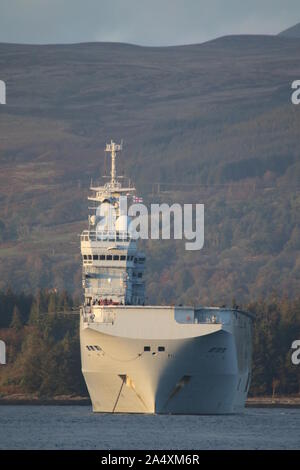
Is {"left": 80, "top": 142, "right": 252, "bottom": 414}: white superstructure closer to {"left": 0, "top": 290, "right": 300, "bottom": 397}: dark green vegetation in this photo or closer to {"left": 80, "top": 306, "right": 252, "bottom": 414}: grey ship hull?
{"left": 80, "top": 306, "right": 252, "bottom": 414}: grey ship hull

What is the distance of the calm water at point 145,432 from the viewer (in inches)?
3401

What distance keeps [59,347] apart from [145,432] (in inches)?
2652

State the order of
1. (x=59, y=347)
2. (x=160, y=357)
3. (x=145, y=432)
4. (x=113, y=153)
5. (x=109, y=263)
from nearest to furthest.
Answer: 1. (x=145, y=432)
2. (x=160, y=357)
3. (x=109, y=263)
4. (x=113, y=153)
5. (x=59, y=347)

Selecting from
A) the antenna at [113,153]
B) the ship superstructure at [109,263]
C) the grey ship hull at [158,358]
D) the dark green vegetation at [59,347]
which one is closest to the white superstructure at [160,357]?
the grey ship hull at [158,358]

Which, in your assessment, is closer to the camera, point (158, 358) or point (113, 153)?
point (158, 358)

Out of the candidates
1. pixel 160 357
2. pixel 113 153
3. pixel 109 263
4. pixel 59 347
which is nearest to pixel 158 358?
pixel 160 357

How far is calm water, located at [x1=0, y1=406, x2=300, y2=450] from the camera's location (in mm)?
86375

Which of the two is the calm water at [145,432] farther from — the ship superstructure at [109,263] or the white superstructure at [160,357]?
the ship superstructure at [109,263]

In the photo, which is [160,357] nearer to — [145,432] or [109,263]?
[145,432]

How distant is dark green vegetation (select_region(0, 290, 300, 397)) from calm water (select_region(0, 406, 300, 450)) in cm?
3353

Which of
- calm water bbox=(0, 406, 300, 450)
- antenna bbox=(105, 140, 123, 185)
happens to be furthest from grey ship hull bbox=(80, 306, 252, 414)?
antenna bbox=(105, 140, 123, 185)

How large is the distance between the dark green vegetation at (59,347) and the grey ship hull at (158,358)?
43.5m

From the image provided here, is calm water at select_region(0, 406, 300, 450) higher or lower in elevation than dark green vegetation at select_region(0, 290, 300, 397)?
lower

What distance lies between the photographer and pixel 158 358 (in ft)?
355
